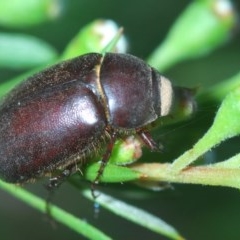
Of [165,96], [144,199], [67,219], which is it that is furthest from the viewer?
[144,199]

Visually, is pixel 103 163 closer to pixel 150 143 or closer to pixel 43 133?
pixel 150 143

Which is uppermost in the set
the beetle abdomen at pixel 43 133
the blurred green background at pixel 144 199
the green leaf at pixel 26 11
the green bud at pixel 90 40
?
the green leaf at pixel 26 11

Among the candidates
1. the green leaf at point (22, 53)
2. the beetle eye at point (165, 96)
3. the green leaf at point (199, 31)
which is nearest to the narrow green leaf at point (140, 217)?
the beetle eye at point (165, 96)

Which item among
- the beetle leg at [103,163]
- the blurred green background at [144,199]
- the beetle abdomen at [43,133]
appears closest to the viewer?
the beetle leg at [103,163]

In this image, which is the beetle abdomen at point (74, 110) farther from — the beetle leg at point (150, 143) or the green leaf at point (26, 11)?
the green leaf at point (26, 11)

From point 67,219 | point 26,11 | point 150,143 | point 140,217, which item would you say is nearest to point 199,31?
A: point 26,11

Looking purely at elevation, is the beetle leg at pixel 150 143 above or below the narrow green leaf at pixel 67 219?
above

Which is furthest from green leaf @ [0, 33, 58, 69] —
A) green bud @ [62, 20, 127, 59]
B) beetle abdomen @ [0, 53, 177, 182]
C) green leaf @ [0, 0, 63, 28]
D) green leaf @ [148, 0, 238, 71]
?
green leaf @ [148, 0, 238, 71]
